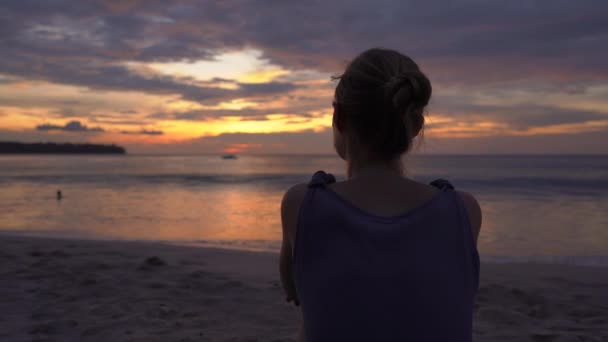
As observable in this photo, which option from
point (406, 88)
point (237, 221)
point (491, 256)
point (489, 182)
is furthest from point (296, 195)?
point (489, 182)

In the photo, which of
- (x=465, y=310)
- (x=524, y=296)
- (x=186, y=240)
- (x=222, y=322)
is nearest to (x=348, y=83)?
(x=465, y=310)

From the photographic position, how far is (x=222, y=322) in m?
4.32

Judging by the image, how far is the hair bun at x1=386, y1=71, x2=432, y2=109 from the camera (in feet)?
4.27

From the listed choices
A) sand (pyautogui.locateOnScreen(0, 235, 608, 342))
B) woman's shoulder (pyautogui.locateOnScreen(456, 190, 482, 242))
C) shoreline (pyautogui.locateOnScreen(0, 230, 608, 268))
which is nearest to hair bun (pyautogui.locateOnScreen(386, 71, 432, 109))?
woman's shoulder (pyautogui.locateOnScreen(456, 190, 482, 242))

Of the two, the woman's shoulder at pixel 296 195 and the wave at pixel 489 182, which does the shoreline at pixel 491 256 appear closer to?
the woman's shoulder at pixel 296 195

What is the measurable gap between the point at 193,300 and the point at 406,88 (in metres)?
4.23

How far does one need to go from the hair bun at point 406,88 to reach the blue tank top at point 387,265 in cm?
28

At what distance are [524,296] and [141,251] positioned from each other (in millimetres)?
5754

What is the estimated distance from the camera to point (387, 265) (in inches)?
50.1

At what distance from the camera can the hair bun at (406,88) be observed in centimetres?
130

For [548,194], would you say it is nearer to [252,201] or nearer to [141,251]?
[252,201]

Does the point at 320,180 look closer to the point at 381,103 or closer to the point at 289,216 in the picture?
the point at 289,216

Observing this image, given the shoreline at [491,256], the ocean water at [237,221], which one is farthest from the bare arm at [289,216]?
the ocean water at [237,221]

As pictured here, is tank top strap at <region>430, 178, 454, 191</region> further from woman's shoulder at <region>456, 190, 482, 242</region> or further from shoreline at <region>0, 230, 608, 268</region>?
shoreline at <region>0, 230, 608, 268</region>
